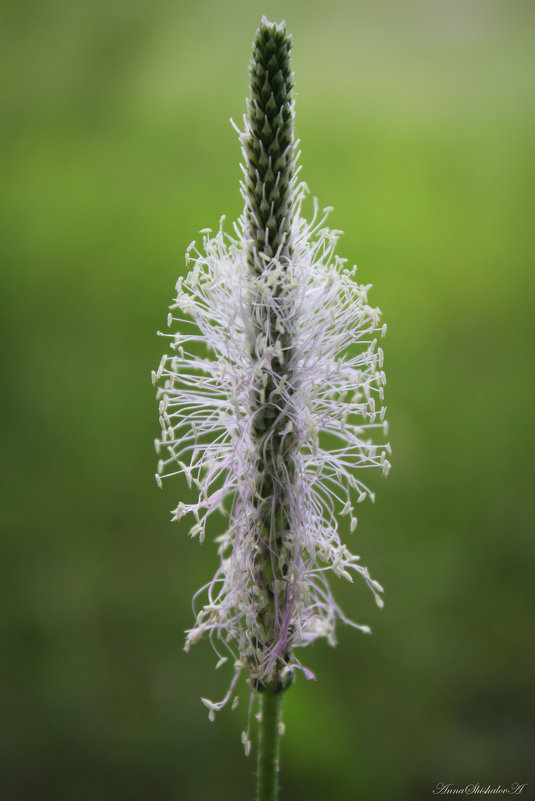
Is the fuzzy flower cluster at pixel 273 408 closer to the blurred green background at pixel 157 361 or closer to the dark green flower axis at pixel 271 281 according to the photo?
the dark green flower axis at pixel 271 281

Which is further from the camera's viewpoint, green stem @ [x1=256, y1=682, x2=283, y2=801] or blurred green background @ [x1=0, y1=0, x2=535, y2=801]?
blurred green background @ [x1=0, y1=0, x2=535, y2=801]

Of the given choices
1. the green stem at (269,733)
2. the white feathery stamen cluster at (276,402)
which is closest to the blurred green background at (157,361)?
the green stem at (269,733)

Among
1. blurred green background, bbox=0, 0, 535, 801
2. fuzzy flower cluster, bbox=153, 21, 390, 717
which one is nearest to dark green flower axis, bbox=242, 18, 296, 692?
fuzzy flower cluster, bbox=153, 21, 390, 717

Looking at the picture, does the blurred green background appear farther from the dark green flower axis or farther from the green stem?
the dark green flower axis

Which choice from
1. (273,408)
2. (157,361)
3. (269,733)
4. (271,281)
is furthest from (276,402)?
(157,361)

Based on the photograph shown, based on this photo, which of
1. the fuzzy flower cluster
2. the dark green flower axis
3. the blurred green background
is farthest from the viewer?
the blurred green background

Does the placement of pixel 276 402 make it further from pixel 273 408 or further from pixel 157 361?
pixel 157 361
